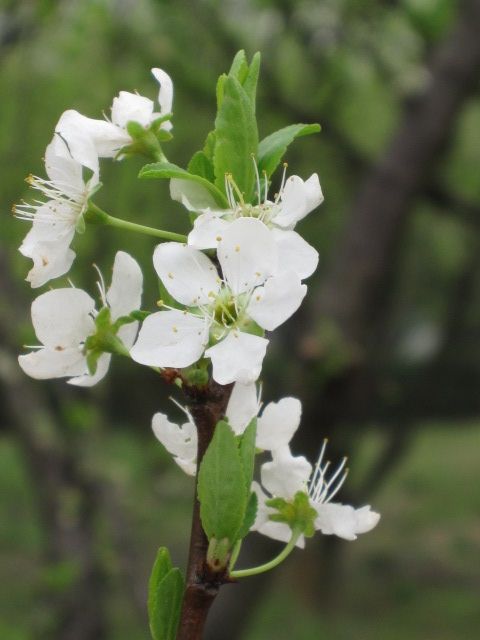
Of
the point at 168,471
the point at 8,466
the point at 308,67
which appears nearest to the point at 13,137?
the point at 308,67

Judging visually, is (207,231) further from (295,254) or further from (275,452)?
(275,452)

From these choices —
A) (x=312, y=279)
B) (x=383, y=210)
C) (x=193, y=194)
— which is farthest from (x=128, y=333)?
(x=312, y=279)

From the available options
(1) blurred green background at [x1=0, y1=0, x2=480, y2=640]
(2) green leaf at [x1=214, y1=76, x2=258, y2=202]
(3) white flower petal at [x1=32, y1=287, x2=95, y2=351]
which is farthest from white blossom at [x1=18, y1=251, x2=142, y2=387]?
(1) blurred green background at [x1=0, y1=0, x2=480, y2=640]

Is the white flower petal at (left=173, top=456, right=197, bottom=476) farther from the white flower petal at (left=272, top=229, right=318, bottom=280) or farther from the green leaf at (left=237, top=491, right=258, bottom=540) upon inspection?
the white flower petal at (left=272, top=229, right=318, bottom=280)

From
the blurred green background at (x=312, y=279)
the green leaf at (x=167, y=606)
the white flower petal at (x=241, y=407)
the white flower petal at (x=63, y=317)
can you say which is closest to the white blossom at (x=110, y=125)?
the white flower petal at (x=63, y=317)

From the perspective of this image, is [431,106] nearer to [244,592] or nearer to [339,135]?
[339,135]

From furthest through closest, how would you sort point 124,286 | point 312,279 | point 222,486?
1. point 312,279
2. point 124,286
3. point 222,486

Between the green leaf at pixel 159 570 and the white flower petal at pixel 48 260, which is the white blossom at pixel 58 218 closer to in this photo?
the white flower petal at pixel 48 260
